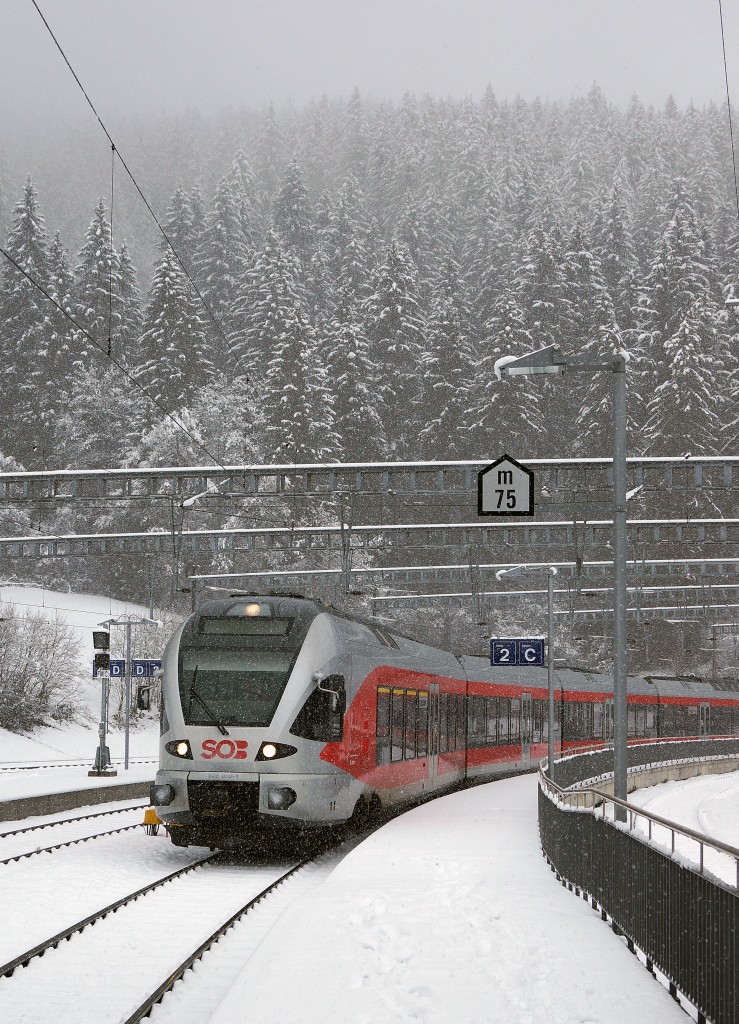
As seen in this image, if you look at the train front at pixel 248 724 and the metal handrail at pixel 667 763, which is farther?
the metal handrail at pixel 667 763

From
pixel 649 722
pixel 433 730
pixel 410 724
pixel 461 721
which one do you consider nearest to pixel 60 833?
pixel 410 724

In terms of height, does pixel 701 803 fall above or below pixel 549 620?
below

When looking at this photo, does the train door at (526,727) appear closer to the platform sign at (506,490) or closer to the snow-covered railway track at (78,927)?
the platform sign at (506,490)

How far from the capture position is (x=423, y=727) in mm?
25969

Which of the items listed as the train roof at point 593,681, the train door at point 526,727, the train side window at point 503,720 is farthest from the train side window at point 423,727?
the train door at point 526,727

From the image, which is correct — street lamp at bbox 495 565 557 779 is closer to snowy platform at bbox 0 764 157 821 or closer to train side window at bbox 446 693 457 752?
train side window at bbox 446 693 457 752

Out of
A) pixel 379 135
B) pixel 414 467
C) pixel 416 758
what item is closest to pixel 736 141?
pixel 379 135

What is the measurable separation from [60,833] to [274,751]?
5.98 metres

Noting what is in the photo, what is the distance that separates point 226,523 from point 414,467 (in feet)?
115

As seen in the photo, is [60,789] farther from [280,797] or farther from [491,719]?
[491,719]

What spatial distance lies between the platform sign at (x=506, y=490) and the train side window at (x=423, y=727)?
5.48 meters

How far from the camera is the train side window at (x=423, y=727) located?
25.5 metres

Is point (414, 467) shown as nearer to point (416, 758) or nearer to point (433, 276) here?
point (416, 758)

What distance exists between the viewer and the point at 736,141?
123 metres
